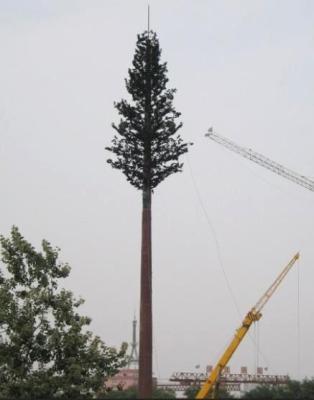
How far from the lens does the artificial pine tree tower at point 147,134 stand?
121ft

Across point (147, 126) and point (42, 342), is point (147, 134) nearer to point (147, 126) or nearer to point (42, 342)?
point (147, 126)

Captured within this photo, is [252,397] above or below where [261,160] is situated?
below

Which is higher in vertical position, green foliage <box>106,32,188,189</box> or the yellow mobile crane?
green foliage <box>106,32,188,189</box>

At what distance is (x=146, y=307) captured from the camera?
34500 millimetres

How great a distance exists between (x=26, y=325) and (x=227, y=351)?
52.3 feet

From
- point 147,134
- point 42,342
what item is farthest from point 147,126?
point 42,342

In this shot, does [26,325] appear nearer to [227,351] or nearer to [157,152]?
[157,152]

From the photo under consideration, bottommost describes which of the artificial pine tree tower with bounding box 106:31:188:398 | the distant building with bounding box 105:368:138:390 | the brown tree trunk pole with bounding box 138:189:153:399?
the distant building with bounding box 105:368:138:390

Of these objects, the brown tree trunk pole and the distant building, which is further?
the distant building

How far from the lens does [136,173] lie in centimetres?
3750

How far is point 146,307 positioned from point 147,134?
10368 millimetres

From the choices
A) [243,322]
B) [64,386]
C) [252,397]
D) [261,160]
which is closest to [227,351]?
[243,322]

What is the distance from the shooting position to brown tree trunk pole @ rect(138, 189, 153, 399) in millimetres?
32812

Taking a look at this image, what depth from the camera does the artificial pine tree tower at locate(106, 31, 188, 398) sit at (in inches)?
1453
